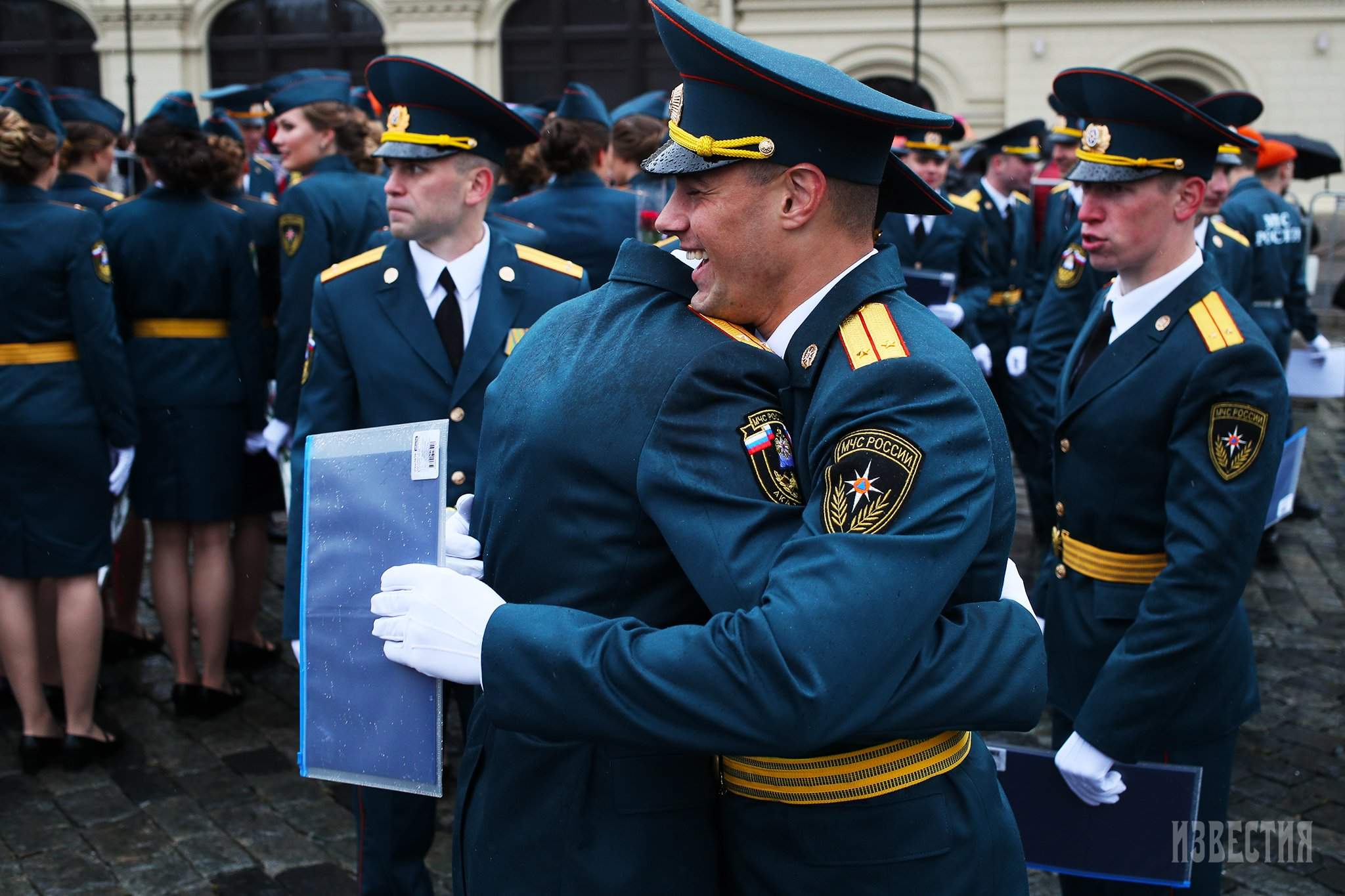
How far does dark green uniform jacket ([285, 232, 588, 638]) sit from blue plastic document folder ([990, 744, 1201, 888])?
145 centimetres

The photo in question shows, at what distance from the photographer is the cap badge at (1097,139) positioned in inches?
122

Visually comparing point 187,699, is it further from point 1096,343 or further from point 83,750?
point 1096,343

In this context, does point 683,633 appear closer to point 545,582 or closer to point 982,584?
point 545,582

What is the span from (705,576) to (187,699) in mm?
3950

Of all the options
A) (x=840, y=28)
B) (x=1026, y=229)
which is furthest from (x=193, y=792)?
(x=840, y=28)

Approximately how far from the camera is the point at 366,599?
6.11 feet

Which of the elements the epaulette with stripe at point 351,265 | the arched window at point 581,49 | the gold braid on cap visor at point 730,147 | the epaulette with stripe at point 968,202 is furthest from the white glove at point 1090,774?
the arched window at point 581,49

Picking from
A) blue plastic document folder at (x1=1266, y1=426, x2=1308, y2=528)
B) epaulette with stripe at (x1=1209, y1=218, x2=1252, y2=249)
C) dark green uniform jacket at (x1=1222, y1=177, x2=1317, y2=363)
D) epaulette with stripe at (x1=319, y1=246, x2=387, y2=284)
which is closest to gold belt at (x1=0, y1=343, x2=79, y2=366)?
epaulette with stripe at (x1=319, y1=246, x2=387, y2=284)

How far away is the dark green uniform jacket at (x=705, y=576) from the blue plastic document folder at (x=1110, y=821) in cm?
68

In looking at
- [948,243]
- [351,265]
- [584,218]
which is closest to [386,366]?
[351,265]

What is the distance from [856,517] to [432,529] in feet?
1.92

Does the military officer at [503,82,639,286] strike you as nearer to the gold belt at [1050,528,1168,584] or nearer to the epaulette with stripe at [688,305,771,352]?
the gold belt at [1050,528,1168,584]

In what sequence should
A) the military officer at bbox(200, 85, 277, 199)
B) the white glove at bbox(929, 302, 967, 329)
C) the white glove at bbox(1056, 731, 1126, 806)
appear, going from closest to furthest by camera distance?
the white glove at bbox(1056, 731, 1126, 806), the white glove at bbox(929, 302, 967, 329), the military officer at bbox(200, 85, 277, 199)

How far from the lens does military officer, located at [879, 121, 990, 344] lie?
7820mm
